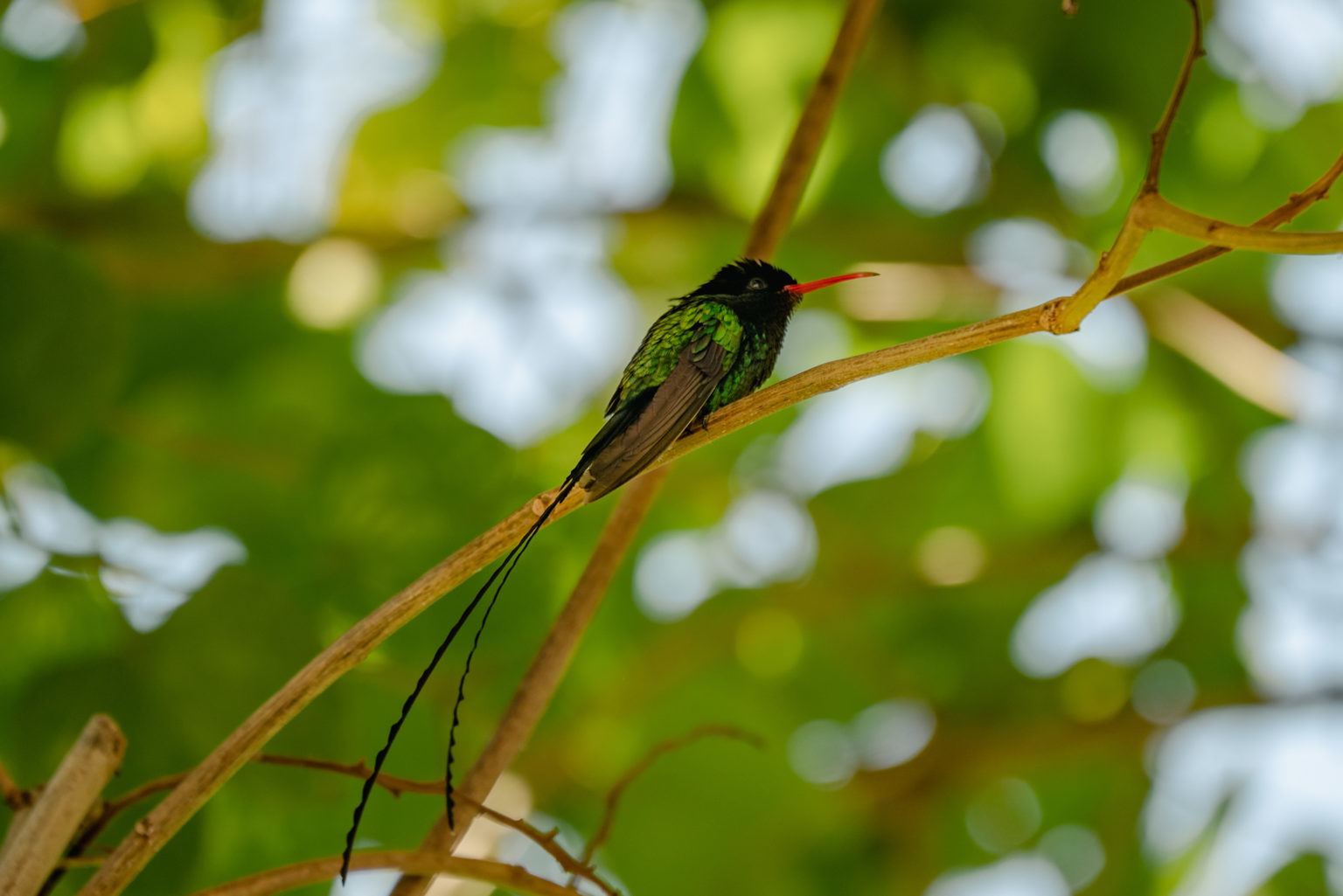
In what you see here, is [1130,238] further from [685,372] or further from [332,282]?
[332,282]

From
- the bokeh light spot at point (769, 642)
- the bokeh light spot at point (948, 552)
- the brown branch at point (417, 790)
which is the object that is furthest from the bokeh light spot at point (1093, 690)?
the brown branch at point (417, 790)

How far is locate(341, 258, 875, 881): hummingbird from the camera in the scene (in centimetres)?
189

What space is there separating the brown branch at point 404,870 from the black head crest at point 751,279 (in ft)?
5.21

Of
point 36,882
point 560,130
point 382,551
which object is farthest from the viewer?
point 560,130

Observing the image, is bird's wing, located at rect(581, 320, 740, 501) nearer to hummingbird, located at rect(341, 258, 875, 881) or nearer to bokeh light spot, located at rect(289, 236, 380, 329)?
hummingbird, located at rect(341, 258, 875, 881)

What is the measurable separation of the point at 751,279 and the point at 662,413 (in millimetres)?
873

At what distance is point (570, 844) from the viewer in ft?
13.0

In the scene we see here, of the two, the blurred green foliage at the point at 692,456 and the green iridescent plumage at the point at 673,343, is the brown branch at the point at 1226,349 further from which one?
the green iridescent plumage at the point at 673,343

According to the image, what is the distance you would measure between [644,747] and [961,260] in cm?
226

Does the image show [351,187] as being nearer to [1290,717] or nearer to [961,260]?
[961,260]

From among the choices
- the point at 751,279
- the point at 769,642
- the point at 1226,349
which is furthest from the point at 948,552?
the point at 751,279

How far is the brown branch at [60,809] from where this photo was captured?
1.50 metres

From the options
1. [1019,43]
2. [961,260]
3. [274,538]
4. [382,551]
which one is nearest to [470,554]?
[382,551]

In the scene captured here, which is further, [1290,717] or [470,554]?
[1290,717]
